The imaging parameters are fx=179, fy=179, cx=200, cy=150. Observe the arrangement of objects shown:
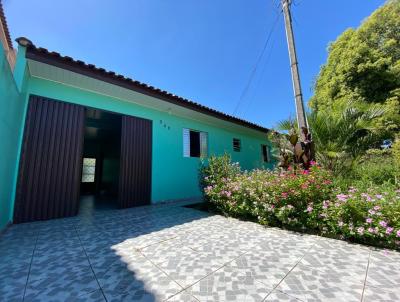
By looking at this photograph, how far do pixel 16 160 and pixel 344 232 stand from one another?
6.96m

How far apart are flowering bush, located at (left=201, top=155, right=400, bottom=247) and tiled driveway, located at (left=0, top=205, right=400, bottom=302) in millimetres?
296

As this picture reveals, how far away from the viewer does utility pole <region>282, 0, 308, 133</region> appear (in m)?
4.91

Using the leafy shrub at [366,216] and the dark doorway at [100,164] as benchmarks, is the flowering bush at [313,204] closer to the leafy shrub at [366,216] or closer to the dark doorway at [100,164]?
the leafy shrub at [366,216]

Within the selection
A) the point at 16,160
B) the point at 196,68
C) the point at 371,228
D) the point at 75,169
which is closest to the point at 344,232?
the point at 371,228

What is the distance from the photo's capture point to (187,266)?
2.30 metres

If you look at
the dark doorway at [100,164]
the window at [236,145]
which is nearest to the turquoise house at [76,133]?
the window at [236,145]

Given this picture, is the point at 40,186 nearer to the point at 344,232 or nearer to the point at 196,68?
the point at 344,232

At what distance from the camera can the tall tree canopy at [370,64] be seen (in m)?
9.02

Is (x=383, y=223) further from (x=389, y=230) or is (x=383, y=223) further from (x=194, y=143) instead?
(x=194, y=143)

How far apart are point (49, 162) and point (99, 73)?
8.75 feet

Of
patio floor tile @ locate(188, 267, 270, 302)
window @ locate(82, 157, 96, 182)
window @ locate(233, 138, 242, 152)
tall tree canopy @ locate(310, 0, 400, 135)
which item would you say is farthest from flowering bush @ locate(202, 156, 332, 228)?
window @ locate(82, 157, 96, 182)

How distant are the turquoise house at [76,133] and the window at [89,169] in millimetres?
4724

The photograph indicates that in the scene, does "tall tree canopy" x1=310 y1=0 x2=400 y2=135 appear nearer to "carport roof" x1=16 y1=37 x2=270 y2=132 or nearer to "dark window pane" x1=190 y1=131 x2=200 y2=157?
"dark window pane" x1=190 y1=131 x2=200 y2=157

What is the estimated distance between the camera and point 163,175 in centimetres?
688
